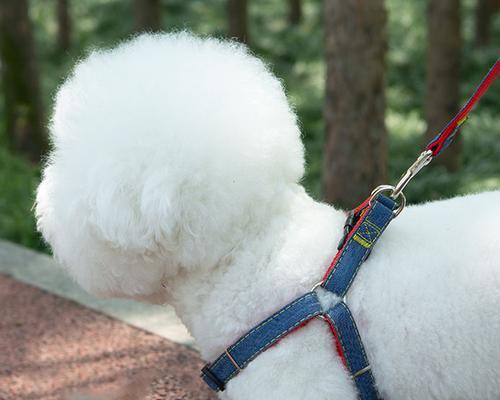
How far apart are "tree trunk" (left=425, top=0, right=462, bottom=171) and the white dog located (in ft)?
19.2

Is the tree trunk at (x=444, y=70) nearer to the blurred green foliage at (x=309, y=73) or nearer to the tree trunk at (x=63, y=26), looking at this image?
the blurred green foliage at (x=309, y=73)

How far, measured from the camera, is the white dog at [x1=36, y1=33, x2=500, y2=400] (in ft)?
6.04

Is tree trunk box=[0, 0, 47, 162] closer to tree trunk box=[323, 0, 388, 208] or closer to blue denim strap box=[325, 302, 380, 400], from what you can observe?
tree trunk box=[323, 0, 388, 208]

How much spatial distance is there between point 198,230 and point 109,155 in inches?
12.3

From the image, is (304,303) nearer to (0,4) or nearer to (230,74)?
(230,74)

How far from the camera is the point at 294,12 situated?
18703mm

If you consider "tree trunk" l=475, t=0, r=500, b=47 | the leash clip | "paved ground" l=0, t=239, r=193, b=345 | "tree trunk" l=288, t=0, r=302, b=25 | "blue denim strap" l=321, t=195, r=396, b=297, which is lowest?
"tree trunk" l=288, t=0, r=302, b=25

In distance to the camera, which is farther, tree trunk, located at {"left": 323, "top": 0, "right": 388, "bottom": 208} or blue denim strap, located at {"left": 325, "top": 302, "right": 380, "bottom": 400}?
tree trunk, located at {"left": 323, "top": 0, "right": 388, "bottom": 208}

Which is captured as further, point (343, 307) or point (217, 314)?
point (217, 314)

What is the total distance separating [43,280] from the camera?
179 inches

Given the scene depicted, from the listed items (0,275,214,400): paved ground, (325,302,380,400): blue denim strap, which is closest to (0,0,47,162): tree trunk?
(0,275,214,400): paved ground

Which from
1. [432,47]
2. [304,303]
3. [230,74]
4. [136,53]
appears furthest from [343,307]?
[432,47]

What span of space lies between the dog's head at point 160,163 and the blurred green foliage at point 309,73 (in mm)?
301

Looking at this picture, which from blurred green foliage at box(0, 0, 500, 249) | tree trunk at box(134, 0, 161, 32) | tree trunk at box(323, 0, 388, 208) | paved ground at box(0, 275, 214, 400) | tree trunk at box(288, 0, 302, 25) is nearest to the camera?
paved ground at box(0, 275, 214, 400)
